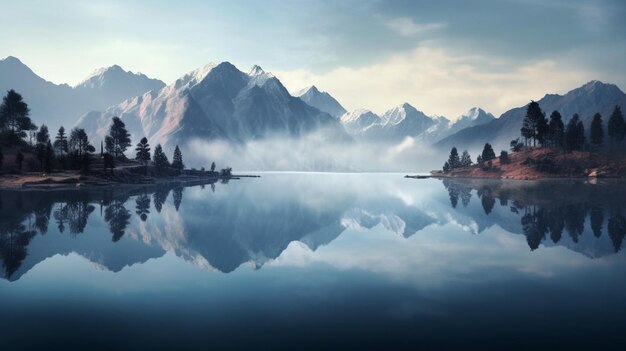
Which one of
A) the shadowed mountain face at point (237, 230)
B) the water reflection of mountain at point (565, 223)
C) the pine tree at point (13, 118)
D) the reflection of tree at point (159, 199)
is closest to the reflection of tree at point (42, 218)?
the shadowed mountain face at point (237, 230)

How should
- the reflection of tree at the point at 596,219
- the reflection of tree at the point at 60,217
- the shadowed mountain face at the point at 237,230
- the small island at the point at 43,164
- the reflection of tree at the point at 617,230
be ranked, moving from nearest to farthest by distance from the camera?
1. the shadowed mountain face at the point at 237,230
2. the reflection of tree at the point at 617,230
3. the reflection of tree at the point at 596,219
4. the reflection of tree at the point at 60,217
5. the small island at the point at 43,164

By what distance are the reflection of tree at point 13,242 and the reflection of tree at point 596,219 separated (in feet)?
172

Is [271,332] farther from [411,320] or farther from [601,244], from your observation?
[601,244]

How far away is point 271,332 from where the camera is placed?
57.0 ft

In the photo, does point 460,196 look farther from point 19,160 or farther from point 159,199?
point 19,160

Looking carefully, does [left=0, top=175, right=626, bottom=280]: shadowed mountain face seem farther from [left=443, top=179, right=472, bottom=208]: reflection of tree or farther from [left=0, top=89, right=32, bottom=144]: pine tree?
[left=0, top=89, right=32, bottom=144]: pine tree

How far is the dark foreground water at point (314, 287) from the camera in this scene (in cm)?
1694

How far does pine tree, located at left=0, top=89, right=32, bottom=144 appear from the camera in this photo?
18100 centimetres

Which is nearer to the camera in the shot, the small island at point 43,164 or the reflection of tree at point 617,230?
the reflection of tree at point 617,230

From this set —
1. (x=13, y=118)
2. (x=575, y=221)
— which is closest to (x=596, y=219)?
(x=575, y=221)

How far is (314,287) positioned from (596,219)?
153 ft

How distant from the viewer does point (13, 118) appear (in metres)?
185

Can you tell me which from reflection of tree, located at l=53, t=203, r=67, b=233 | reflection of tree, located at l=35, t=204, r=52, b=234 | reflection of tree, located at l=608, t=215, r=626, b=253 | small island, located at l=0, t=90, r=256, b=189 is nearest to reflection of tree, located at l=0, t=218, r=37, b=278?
reflection of tree, located at l=35, t=204, r=52, b=234

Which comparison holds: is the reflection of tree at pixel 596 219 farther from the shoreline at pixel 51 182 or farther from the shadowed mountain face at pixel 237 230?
the shoreline at pixel 51 182
